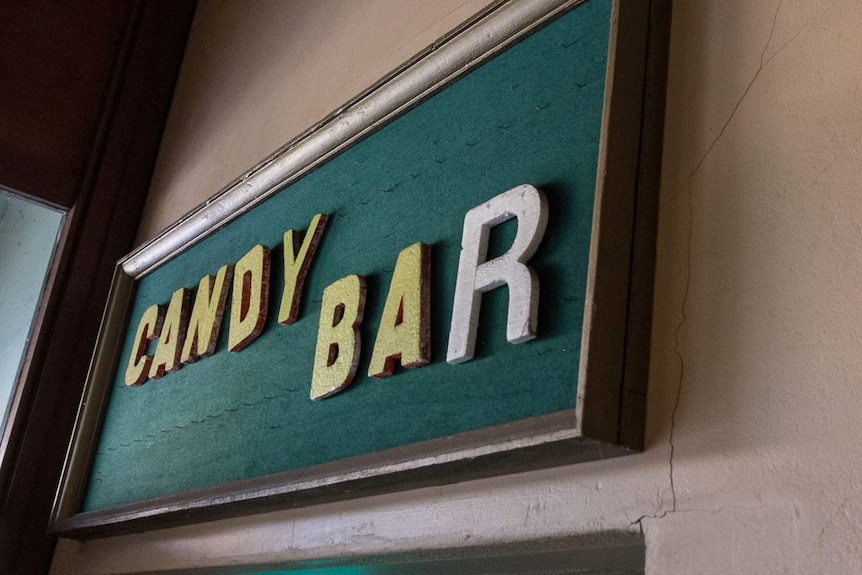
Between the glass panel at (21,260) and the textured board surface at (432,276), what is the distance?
0.43 m

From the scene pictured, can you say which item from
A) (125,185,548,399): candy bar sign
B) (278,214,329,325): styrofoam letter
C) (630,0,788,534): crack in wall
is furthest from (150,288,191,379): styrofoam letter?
(630,0,788,534): crack in wall

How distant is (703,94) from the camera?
0.70 metres

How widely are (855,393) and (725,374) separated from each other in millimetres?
90

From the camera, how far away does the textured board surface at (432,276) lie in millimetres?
692

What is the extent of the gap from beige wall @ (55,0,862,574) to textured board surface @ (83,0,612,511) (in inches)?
2.6

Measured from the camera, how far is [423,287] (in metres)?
0.81

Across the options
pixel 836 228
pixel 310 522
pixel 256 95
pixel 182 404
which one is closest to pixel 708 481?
pixel 836 228

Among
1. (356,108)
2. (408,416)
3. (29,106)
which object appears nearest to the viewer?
(408,416)

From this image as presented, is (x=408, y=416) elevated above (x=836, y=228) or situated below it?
below

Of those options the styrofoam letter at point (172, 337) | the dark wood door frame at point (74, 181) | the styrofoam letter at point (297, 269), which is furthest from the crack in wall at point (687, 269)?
the dark wood door frame at point (74, 181)

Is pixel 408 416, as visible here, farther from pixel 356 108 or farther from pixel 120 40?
pixel 120 40

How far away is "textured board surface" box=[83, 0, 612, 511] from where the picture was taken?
69 centimetres

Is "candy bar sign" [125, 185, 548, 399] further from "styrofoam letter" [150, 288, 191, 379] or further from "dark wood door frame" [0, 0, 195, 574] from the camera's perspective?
"dark wood door frame" [0, 0, 195, 574]

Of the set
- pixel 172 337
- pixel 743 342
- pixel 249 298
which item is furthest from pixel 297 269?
pixel 743 342
